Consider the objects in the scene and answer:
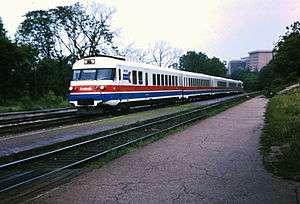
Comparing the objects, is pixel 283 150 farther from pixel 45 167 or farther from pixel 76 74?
pixel 76 74

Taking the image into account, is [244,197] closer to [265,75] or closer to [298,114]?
[298,114]

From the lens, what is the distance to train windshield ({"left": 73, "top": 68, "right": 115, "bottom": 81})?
22359 mm

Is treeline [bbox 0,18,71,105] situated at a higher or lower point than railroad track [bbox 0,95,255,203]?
higher

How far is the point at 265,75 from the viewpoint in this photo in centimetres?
12262

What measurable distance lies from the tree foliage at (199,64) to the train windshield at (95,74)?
95741 mm

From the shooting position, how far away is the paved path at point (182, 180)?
21.0ft

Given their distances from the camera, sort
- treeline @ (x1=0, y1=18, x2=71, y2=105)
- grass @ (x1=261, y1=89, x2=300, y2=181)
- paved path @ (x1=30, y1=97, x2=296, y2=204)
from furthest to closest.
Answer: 1. treeline @ (x1=0, y1=18, x2=71, y2=105)
2. grass @ (x1=261, y1=89, x2=300, y2=181)
3. paved path @ (x1=30, y1=97, x2=296, y2=204)

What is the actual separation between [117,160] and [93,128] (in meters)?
7.67

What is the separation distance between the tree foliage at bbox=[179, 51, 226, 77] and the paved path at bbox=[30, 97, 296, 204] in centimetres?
10793

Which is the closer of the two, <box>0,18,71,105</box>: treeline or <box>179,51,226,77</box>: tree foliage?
<box>0,18,71,105</box>: treeline

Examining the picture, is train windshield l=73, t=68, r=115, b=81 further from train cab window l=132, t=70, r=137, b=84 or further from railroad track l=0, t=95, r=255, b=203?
railroad track l=0, t=95, r=255, b=203

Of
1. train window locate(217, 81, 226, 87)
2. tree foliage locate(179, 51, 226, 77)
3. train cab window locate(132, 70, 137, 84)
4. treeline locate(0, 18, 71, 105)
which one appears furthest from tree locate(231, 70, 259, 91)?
train cab window locate(132, 70, 137, 84)

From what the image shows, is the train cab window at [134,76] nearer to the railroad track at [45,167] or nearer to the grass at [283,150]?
the railroad track at [45,167]

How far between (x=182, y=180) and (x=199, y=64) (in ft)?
385
